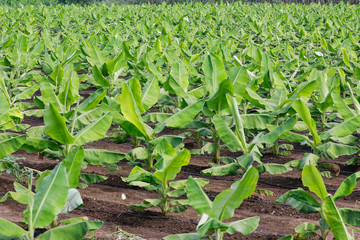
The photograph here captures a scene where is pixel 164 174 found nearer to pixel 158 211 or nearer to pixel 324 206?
pixel 158 211

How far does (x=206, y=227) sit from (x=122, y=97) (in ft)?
4.18

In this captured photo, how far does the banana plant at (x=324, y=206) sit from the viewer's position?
2186mm

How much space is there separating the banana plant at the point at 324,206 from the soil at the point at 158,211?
27 cm

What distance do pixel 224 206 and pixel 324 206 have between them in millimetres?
463

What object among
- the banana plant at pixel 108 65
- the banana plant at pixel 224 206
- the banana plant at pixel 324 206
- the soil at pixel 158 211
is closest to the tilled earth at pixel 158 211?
the soil at pixel 158 211

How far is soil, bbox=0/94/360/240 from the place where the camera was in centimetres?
289

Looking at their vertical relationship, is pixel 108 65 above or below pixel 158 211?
above

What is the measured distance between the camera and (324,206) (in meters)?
2.27

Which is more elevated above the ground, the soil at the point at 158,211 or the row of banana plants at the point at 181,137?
the row of banana plants at the point at 181,137

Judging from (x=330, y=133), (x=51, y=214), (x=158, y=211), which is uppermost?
(x=51, y=214)

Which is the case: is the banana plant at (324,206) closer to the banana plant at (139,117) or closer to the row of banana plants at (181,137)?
the row of banana plants at (181,137)

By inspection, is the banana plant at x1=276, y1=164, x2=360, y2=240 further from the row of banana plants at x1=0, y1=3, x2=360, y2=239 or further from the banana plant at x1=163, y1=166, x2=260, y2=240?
the banana plant at x1=163, y1=166, x2=260, y2=240

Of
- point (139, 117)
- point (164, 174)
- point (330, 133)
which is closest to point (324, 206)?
point (164, 174)

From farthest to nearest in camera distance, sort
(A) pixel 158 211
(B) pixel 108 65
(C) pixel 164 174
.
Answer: (B) pixel 108 65
(A) pixel 158 211
(C) pixel 164 174
